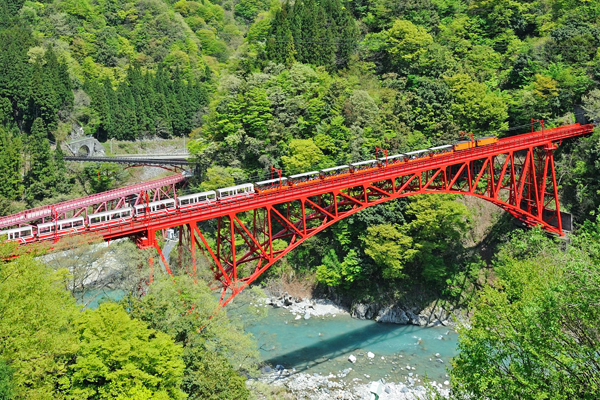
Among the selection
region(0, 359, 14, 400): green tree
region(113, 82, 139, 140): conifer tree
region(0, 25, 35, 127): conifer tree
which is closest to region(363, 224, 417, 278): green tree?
region(0, 359, 14, 400): green tree

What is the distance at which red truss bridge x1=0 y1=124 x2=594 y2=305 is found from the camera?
88.6 ft

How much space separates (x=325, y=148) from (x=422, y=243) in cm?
1218

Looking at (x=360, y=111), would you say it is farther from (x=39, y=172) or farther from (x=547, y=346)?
(x=547, y=346)

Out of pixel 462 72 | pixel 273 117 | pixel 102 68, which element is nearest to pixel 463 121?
pixel 462 72

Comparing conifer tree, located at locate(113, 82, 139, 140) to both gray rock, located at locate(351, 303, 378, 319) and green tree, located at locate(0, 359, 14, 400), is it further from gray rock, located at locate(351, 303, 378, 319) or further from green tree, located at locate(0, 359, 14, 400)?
green tree, located at locate(0, 359, 14, 400)

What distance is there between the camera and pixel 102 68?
83.4 m

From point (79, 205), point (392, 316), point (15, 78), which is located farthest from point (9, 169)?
point (392, 316)

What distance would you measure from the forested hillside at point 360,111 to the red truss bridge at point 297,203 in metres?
2.69

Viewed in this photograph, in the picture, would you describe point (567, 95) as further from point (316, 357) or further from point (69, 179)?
point (69, 179)

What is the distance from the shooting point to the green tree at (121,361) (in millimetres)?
17250

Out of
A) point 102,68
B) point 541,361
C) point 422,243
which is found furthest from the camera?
point 102,68

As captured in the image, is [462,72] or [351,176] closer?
[351,176]

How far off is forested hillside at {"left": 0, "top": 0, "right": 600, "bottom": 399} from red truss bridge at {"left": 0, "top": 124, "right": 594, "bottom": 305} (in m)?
2.69

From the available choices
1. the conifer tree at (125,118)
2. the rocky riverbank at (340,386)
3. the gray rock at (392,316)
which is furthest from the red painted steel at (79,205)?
the conifer tree at (125,118)
